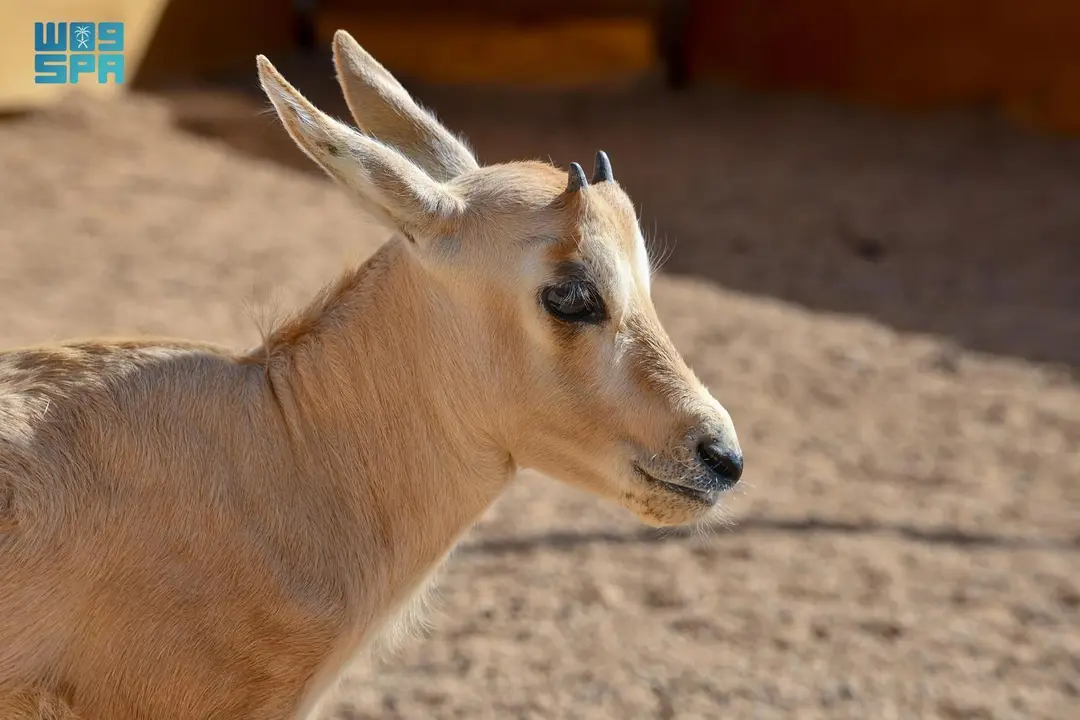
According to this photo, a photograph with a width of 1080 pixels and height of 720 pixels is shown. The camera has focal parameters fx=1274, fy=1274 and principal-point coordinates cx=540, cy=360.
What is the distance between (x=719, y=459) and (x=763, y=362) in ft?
15.8

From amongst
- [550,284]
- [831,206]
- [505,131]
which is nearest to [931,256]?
[831,206]

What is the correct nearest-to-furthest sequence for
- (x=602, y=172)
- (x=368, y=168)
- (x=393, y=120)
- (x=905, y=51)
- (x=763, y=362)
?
(x=368, y=168) → (x=602, y=172) → (x=393, y=120) → (x=763, y=362) → (x=905, y=51)

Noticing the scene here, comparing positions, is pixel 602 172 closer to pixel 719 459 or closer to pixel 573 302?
pixel 573 302

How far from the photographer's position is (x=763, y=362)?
7.73 metres

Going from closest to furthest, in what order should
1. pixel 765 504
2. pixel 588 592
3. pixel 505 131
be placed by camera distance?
1. pixel 588 592
2. pixel 765 504
3. pixel 505 131

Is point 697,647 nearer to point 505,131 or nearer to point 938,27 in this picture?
point 505,131

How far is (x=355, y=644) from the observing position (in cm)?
313

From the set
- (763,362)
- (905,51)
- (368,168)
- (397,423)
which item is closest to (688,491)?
(397,423)

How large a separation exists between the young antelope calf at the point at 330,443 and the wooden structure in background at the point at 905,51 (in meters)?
9.69

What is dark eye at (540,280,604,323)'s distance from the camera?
3043mm

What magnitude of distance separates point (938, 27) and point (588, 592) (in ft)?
30.2

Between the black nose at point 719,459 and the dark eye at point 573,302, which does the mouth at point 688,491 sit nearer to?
the black nose at point 719,459

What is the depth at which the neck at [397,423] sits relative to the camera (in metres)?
3.21

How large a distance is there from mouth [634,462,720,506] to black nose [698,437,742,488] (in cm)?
5
